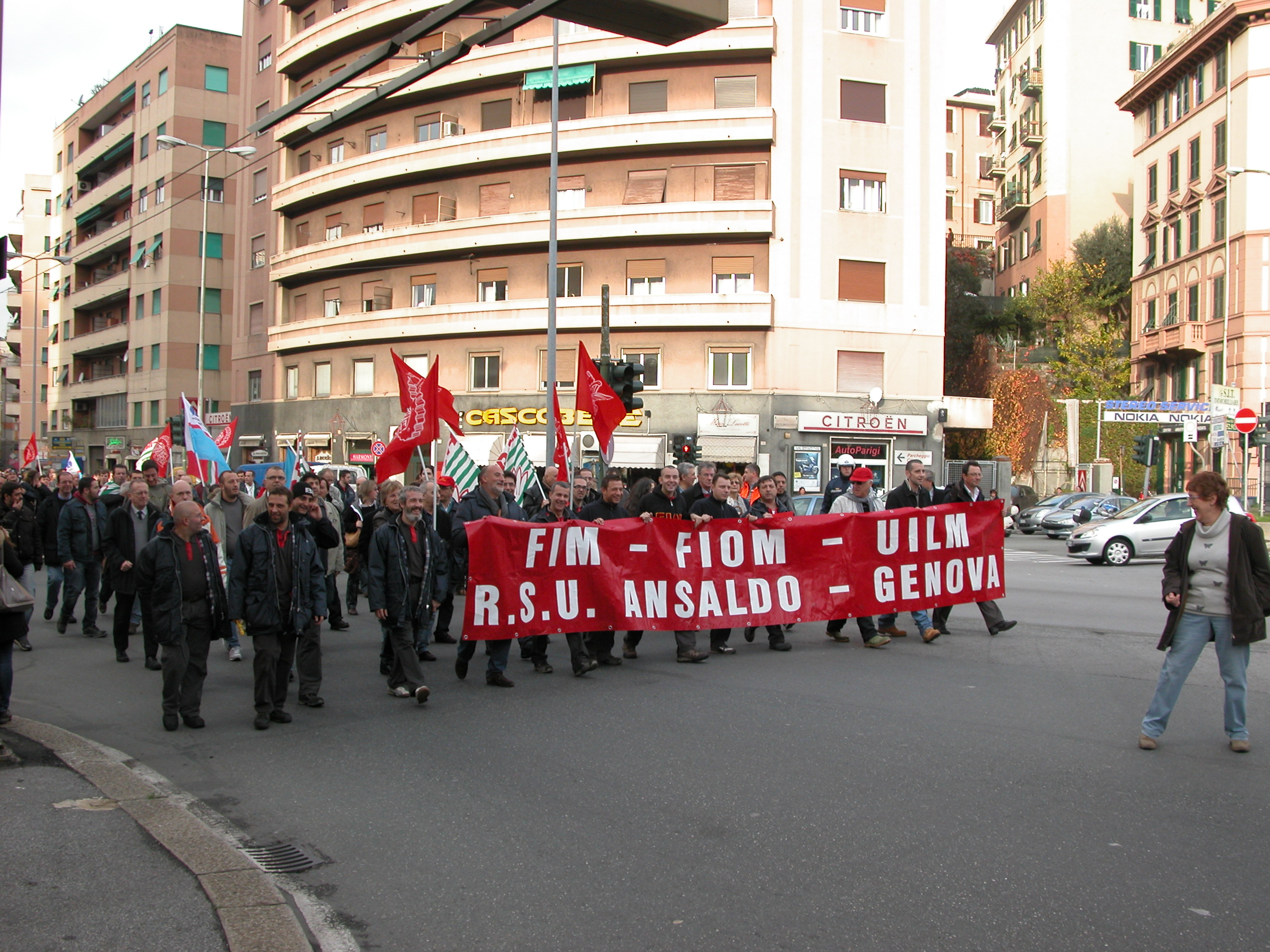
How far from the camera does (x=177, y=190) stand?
171 ft

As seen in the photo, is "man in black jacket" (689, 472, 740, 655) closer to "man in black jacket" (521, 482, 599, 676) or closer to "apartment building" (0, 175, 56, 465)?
"man in black jacket" (521, 482, 599, 676)

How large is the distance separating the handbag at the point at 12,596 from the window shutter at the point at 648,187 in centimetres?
2888

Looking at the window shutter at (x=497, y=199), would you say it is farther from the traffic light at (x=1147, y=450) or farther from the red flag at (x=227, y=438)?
the traffic light at (x=1147, y=450)

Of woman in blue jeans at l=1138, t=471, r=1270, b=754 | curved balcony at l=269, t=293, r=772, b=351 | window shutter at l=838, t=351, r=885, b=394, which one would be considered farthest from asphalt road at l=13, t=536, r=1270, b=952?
window shutter at l=838, t=351, r=885, b=394

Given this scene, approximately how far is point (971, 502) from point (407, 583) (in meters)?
6.09

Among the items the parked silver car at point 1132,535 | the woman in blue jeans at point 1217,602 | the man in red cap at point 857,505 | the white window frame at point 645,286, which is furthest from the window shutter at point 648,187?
the woman in blue jeans at point 1217,602

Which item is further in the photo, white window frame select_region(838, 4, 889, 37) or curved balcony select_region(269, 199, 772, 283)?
white window frame select_region(838, 4, 889, 37)

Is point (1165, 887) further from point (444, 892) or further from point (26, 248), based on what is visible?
point (26, 248)

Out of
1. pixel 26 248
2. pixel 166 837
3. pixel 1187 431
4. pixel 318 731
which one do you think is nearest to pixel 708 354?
pixel 1187 431

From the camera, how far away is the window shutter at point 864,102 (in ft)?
112

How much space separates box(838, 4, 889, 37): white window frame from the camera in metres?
34.2

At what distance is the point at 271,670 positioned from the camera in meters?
7.46

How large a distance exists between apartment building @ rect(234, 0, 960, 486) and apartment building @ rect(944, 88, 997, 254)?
35.2 meters

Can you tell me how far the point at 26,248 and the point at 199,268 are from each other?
138 ft
